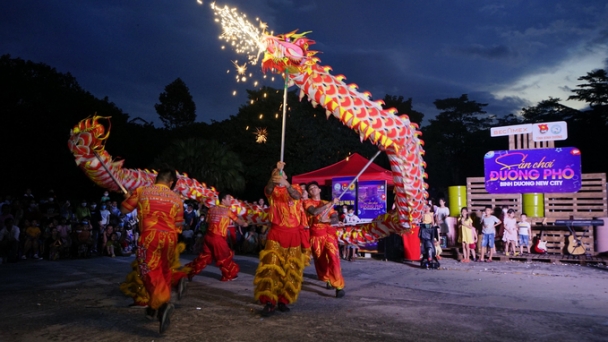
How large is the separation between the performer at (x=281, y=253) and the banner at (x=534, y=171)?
901cm

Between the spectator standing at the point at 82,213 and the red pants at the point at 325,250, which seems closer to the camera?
the red pants at the point at 325,250

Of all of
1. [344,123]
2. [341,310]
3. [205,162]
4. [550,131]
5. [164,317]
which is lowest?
[341,310]

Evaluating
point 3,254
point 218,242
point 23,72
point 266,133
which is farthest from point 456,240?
point 23,72

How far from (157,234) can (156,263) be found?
0.99 ft

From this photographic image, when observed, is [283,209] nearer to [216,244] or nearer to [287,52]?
[287,52]

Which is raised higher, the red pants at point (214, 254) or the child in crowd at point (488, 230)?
the child in crowd at point (488, 230)

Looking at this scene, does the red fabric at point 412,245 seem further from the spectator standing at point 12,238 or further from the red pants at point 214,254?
the spectator standing at point 12,238

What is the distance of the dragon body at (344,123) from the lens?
5480 mm

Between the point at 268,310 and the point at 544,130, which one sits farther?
the point at 544,130

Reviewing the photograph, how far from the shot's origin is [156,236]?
202 inches

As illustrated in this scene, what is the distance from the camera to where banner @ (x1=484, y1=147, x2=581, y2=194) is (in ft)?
41.4

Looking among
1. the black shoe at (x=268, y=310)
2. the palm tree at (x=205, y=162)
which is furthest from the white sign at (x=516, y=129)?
the palm tree at (x=205, y=162)

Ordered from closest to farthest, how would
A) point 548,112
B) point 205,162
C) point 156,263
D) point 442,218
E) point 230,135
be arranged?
point 156,263, point 442,218, point 205,162, point 230,135, point 548,112

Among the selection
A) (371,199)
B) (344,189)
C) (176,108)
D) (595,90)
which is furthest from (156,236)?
(176,108)
